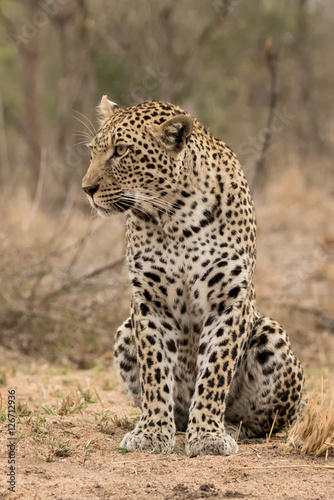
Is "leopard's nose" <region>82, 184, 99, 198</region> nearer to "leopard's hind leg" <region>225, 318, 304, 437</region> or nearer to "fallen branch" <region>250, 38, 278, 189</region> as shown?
"leopard's hind leg" <region>225, 318, 304, 437</region>

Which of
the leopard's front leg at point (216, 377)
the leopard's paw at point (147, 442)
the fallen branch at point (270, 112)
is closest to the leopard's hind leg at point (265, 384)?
the leopard's front leg at point (216, 377)

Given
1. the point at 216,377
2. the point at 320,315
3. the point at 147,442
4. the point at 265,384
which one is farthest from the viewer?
the point at 320,315

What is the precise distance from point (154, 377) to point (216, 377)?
376 millimetres

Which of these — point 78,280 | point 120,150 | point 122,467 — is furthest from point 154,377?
point 78,280

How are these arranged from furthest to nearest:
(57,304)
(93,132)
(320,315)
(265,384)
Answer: (320,315)
(57,304)
(93,132)
(265,384)

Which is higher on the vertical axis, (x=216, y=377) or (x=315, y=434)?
(x=216, y=377)

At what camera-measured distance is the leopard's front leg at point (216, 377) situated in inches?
186

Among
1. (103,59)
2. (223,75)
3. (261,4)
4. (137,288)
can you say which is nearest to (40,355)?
(137,288)

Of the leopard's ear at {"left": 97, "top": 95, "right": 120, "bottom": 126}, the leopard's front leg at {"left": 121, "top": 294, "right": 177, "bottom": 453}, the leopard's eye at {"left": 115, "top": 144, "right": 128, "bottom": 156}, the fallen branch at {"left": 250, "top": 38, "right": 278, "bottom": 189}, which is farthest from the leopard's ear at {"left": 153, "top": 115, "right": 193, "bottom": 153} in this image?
the fallen branch at {"left": 250, "top": 38, "right": 278, "bottom": 189}

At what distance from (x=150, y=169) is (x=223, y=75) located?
65.3ft

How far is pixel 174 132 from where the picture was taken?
4.73m

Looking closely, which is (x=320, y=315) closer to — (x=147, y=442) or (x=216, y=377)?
(x=216, y=377)

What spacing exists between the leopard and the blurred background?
77 centimetres

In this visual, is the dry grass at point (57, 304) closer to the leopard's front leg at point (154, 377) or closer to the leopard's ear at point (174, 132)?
the leopard's front leg at point (154, 377)
